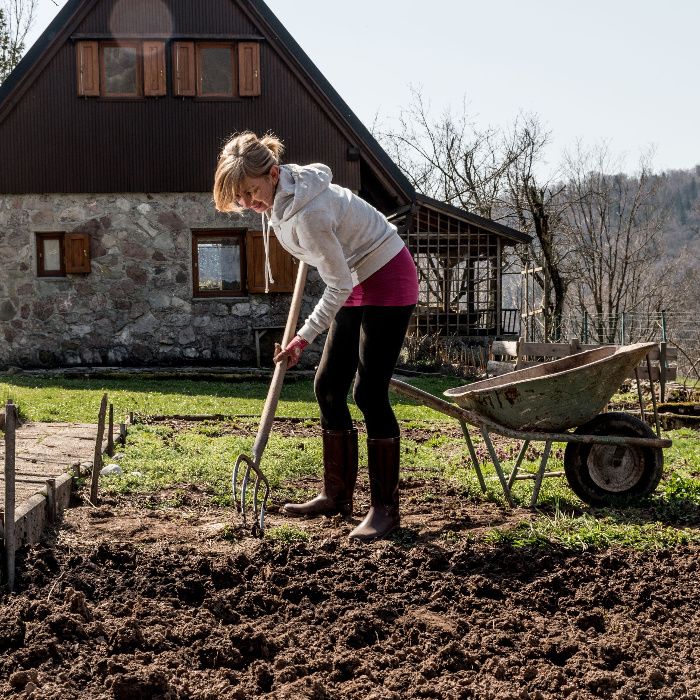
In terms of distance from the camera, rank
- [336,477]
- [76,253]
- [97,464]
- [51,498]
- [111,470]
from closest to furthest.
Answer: [51,498] → [336,477] → [97,464] → [111,470] → [76,253]

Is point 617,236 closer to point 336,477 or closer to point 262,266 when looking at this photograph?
point 262,266

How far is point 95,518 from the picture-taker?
4.69 metres

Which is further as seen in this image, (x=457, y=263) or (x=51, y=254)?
(x=457, y=263)

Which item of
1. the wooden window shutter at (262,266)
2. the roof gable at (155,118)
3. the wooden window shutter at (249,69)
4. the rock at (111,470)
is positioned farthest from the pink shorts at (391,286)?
the wooden window shutter at (249,69)

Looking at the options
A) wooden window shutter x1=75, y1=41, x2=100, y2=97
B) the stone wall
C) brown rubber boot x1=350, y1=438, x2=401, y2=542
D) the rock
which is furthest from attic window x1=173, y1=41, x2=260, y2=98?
brown rubber boot x1=350, y1=438, x2=401, y2=542

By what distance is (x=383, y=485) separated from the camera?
446 cm

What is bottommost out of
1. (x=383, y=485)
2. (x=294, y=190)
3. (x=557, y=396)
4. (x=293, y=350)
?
(x=383, y=485)

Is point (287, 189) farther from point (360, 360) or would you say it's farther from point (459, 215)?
point (459, 215)

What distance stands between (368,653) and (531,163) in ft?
100

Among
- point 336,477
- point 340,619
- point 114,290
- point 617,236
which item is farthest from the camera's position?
point 617,236

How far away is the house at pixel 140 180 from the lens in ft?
50.2

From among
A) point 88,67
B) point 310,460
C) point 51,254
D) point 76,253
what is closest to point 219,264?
point 76,253

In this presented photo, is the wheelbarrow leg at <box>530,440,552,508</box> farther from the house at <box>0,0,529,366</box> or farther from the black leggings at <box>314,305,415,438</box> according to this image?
the house at <box>0,0,529,366</box>

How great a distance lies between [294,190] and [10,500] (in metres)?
1.63
